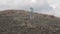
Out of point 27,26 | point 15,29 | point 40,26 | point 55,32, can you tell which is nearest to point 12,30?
point 15,29

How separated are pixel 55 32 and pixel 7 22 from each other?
2741 centimetres

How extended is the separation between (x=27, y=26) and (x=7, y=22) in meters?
11.9

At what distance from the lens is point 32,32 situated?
8000 cm

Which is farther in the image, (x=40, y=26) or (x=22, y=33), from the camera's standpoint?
(x=40, y=26)

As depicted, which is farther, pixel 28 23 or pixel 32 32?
pixel 28 23

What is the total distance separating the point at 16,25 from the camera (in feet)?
294

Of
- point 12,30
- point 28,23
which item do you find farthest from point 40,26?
point 12,30

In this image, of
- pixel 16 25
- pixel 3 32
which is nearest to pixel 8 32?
pixel 3 32

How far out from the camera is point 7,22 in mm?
92625

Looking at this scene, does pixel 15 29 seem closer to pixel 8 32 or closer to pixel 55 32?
pixel 8 32

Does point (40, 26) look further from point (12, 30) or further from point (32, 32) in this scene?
point (12, 30)

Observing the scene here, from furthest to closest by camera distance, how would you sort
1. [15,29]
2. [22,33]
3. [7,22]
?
[7,22]
[15,29]
[22,33]

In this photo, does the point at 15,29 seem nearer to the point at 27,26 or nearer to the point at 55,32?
the point at 27,26

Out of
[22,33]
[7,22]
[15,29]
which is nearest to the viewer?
[22,33]
